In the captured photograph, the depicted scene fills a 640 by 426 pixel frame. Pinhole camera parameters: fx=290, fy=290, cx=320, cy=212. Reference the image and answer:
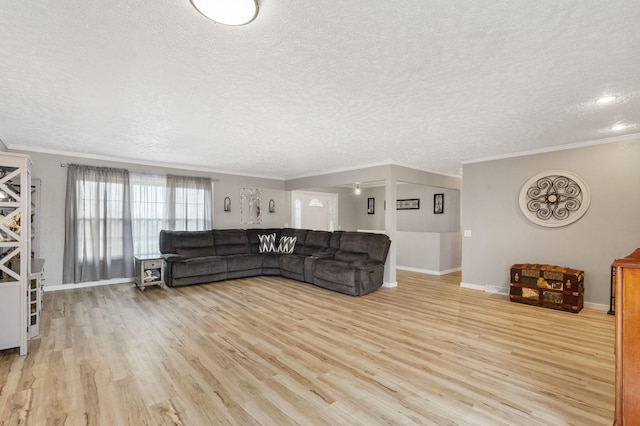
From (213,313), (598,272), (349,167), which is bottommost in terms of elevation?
(213,313)

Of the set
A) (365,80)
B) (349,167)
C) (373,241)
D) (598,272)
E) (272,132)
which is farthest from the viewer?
(349,167)

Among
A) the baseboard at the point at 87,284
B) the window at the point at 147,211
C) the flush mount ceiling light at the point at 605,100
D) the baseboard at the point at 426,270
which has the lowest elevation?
the baseboard at the point at 426,270

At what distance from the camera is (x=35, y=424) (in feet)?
5.86

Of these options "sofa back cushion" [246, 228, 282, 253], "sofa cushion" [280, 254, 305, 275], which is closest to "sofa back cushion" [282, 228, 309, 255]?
"sofa back cushion" [246, 228, 282, 253]

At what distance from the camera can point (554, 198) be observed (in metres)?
4.46

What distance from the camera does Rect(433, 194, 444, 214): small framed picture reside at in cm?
755

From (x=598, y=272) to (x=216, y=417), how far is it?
17.0ft

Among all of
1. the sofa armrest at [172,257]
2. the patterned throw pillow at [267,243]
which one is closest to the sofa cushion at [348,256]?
the patterned throw pillow at [267,243]

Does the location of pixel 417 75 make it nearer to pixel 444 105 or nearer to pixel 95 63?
pixel 444 105

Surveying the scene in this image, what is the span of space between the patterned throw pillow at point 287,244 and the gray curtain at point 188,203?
1.71m

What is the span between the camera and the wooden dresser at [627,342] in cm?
124

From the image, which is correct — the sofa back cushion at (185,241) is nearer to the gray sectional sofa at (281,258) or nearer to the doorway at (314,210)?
the gray sectional sofa at (281,258)

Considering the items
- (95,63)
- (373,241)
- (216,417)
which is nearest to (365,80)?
(95,63)

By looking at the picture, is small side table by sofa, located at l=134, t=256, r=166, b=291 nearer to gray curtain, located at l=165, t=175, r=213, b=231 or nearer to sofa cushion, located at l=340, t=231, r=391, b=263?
gray curtain, located at l=165, t=175, r=213, b=231
